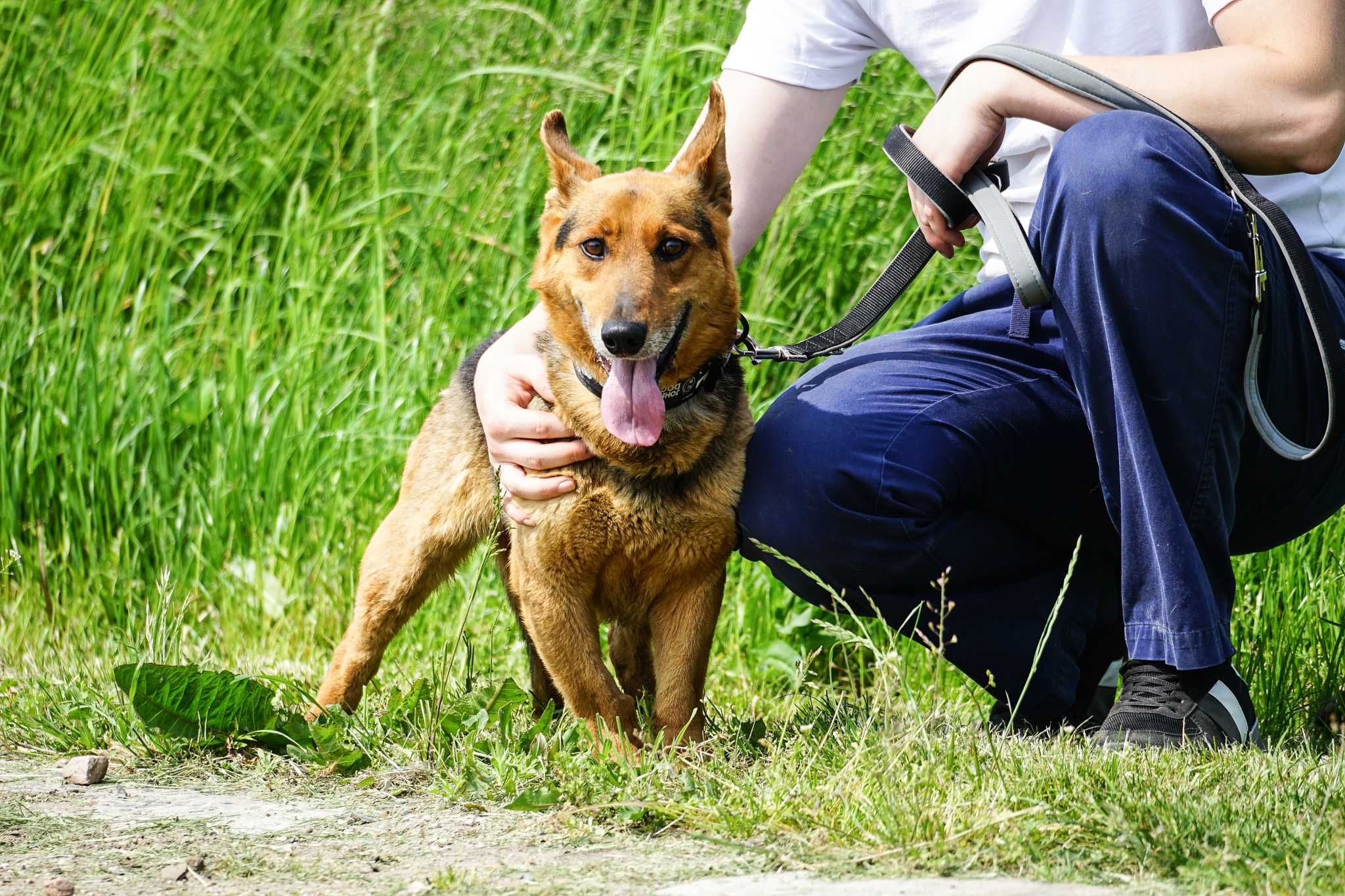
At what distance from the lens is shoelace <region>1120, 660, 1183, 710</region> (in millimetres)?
2428

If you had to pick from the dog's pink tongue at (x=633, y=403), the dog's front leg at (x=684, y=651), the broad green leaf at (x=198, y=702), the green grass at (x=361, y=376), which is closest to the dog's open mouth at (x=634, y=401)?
the dog's pink tongue at (x=633, y=403)

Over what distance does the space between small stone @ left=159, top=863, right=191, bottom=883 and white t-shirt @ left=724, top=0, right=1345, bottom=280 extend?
2069 millimetres

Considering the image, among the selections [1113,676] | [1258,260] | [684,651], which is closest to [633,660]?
[684,651]

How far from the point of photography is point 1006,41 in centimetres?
286

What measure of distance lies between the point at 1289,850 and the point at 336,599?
3.08 meters

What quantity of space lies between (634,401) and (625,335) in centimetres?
15

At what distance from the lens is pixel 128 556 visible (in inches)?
176

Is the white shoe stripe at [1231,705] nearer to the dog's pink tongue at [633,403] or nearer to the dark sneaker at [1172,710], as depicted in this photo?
the dark sneaker at [1172,710]

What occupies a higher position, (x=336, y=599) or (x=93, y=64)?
(x=93, y=64)

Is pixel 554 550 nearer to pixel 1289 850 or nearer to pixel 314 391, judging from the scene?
pixel 1289 850

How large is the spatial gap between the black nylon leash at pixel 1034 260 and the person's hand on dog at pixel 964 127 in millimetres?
21

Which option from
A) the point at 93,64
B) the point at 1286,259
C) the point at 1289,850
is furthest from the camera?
the point at 93,64

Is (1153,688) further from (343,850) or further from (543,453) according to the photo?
(343,850)

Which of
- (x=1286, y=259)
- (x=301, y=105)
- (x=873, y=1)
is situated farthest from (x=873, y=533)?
(x=301, y=105)
